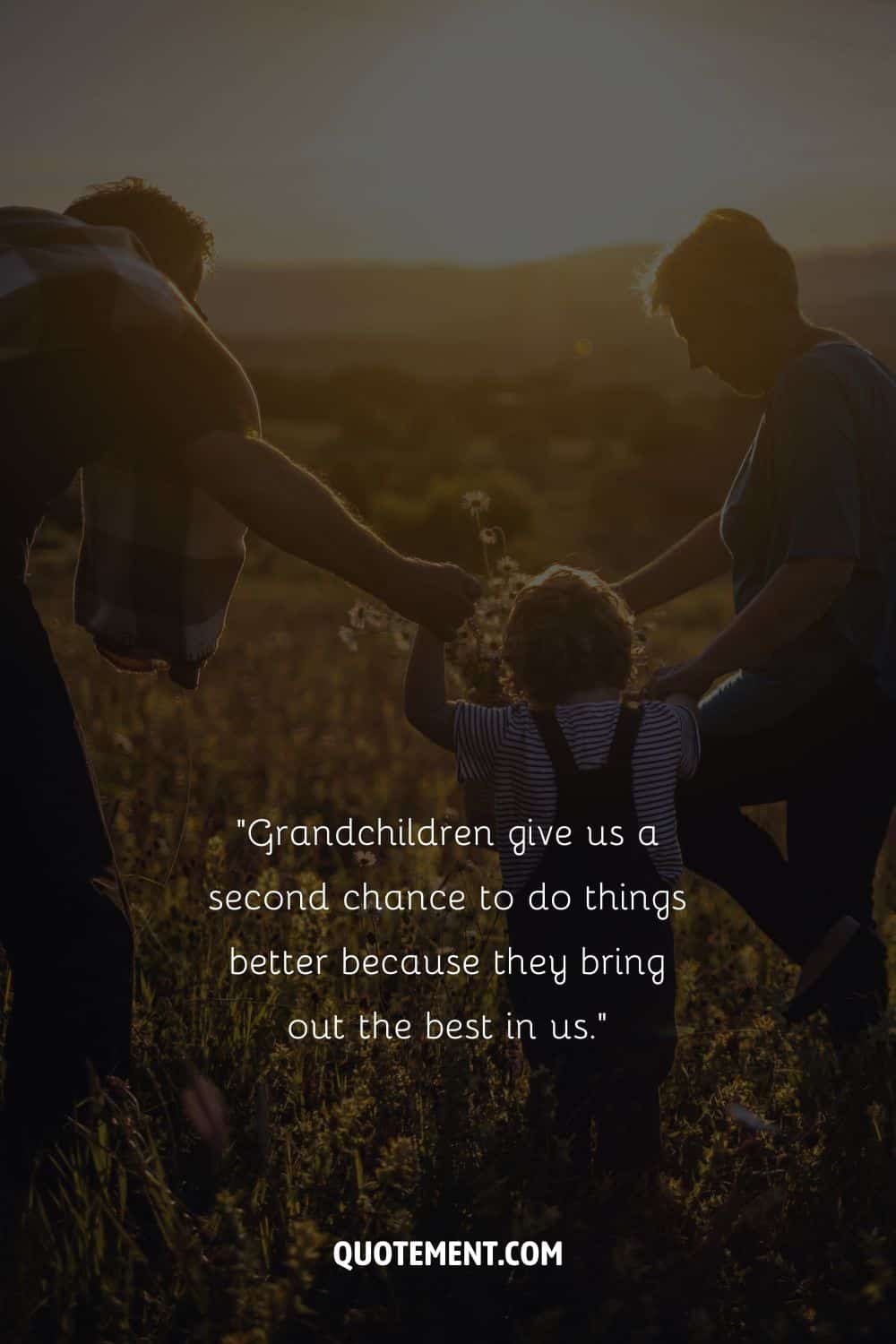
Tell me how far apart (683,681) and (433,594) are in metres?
0.74

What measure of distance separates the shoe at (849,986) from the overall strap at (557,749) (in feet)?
3.17

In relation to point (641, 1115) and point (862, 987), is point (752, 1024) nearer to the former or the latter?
point (862, 987)

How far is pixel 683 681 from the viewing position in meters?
3.13

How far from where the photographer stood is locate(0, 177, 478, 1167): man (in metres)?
2.46

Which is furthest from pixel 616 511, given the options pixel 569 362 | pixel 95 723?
pixel 569 362

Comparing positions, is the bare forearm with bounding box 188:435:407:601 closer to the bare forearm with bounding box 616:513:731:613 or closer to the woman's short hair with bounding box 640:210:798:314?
the woman's short hair with bounding box 640:210:798:314

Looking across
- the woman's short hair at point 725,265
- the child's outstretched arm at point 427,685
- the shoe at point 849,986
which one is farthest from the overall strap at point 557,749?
the woman's short hair at point 725,265

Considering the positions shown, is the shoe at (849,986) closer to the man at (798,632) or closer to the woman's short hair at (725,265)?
the man at (798,632)

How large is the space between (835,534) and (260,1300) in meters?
2.02

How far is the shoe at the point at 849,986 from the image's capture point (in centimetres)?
339

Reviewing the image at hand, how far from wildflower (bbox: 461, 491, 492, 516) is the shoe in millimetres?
1425

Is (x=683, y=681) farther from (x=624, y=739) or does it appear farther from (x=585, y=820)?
(x=585, y=820)

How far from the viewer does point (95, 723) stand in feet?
24.1

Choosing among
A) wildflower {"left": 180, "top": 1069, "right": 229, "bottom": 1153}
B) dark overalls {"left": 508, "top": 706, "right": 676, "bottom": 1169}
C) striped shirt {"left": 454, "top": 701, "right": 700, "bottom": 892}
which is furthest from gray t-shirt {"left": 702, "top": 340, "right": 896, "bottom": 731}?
wildflower {"left": 180, "top": 1069, "right": 229, "bottom": 1153}
